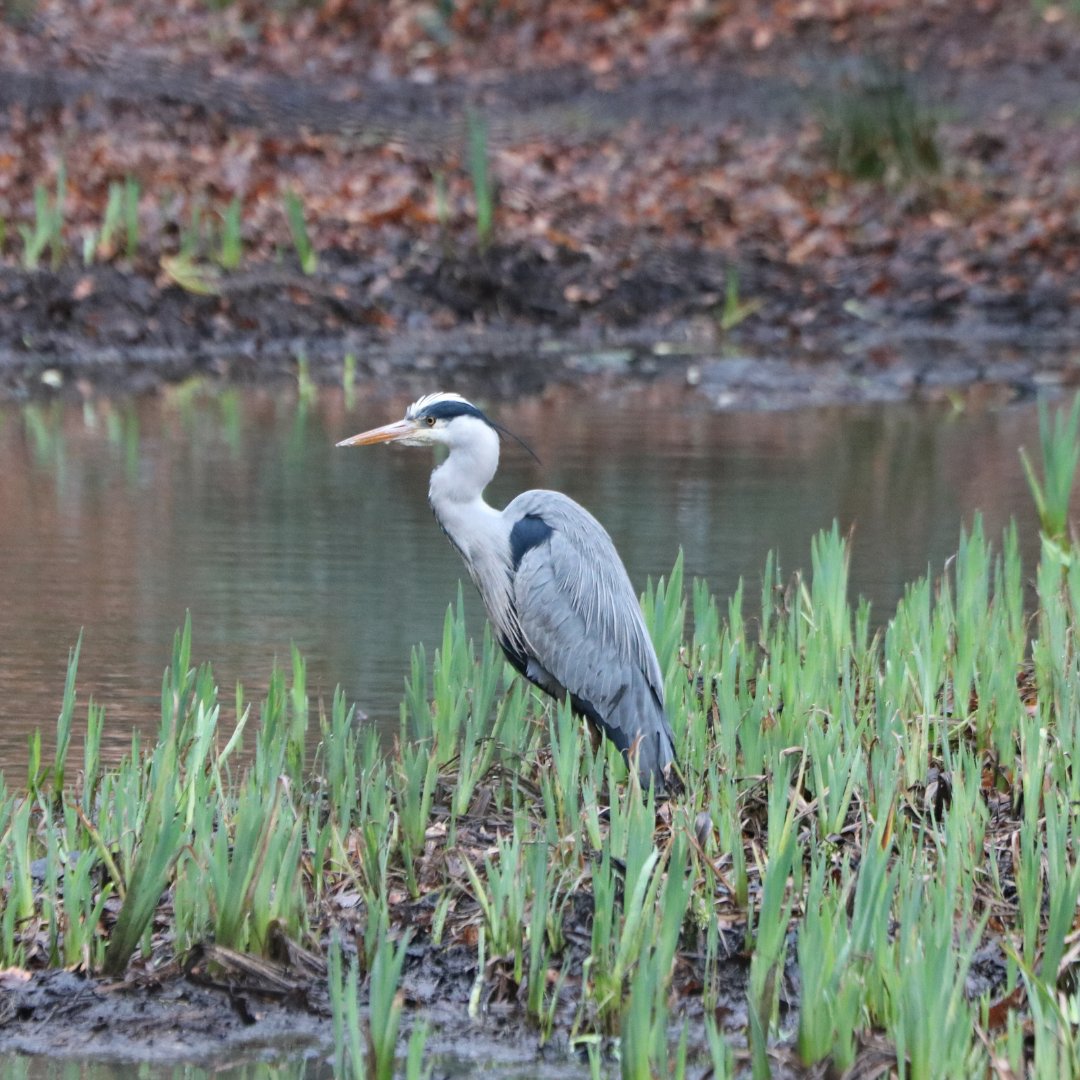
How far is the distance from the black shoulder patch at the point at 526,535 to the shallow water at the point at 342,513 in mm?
674

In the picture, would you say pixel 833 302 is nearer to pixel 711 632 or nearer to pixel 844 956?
pixel 711 632

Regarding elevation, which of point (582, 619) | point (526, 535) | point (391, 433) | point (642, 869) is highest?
point (391, 433)

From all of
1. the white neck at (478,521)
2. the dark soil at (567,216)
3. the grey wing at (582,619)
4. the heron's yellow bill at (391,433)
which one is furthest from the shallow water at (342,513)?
the dark soil at (567,216)

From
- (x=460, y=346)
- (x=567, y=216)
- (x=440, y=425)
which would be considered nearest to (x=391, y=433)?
(x=440, y=425)

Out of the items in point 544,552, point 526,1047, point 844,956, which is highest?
point 544,552

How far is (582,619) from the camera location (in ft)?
15.6

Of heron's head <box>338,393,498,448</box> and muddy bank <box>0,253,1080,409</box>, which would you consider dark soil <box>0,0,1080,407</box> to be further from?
heron's head <box>338,393,498,448</box>

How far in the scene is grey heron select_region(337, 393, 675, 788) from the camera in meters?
4.66

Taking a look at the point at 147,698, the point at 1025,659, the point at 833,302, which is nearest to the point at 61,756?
the point at 147,698

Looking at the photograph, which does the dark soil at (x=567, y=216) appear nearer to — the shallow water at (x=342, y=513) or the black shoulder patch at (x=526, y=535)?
the shallow water at (x=342, y=513)

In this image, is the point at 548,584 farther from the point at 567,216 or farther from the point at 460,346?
the point at 567,216

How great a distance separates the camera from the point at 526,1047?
137 inches

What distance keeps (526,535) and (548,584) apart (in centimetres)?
15

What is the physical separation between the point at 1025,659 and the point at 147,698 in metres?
2.45
